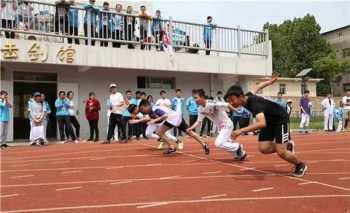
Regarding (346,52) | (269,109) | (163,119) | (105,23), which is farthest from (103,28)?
(346,52)

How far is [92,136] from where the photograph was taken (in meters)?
18.4

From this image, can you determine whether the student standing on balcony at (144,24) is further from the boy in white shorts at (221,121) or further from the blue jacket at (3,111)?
the boy in white shorts at (221,121)

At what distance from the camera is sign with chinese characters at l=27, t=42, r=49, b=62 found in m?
17.8

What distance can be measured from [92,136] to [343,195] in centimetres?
1226

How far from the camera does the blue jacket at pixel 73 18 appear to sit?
18583 millimetres

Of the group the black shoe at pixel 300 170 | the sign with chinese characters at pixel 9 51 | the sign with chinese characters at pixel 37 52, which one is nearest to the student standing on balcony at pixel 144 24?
the sign with chinese characters at pixel 37 52

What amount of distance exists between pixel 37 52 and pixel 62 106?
80.9 inches

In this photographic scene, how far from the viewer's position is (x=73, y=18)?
18.7 m

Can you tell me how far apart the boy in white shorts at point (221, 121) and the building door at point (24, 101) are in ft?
30.9

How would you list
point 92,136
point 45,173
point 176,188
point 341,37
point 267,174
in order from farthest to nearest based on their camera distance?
point 341,37 → point 92,136 → point 45,173 → point 267,174 → point 176,188

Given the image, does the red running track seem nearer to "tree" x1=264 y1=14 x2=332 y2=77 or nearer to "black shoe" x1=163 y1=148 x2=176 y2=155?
"black shoe" x1=163 y1=148 x2=176 y2=155

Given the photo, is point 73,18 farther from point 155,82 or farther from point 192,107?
point 192,107

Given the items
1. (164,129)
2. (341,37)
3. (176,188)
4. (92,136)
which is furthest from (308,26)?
(176,188)

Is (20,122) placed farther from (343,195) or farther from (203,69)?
(343,195)
